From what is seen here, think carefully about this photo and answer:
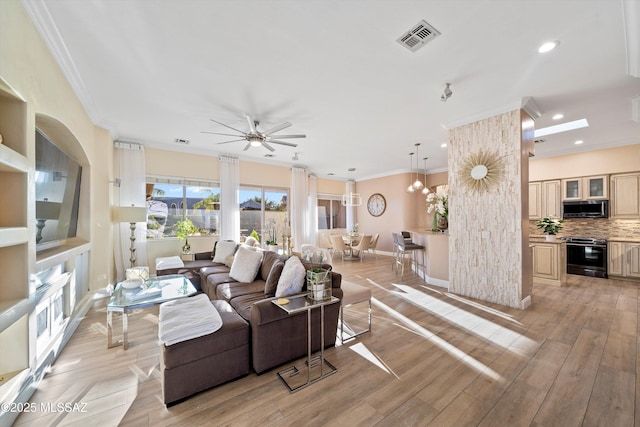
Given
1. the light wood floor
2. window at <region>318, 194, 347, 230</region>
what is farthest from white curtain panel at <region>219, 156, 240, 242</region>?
window at <region>318, 194, 347, 230</region>

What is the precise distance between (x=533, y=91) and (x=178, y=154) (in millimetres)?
6523

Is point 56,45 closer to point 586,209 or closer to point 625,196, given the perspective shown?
point 586,209

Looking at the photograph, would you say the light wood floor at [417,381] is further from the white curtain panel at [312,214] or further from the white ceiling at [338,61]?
the white curtain panel at [312,214]

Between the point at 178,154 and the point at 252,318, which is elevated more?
the point at 178,154

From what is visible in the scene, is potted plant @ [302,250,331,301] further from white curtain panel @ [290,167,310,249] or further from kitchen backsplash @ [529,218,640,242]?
kitchen backsplash @ [529,218,640,242]

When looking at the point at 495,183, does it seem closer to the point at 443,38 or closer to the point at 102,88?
the point at 443,38

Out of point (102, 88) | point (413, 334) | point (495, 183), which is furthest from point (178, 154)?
point (495, 183)

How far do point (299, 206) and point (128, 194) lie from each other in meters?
4.15

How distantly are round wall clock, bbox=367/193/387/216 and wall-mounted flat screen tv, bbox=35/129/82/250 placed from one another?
786 centimetres

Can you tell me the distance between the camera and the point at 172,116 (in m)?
3.94

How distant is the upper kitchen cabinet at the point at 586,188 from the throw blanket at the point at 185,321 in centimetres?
764

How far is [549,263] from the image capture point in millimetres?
4730

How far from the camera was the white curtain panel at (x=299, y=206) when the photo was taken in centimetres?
739

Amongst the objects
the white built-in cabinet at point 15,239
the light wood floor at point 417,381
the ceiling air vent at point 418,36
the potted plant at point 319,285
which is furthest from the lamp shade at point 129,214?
the ceiling air vent at point 418,36
